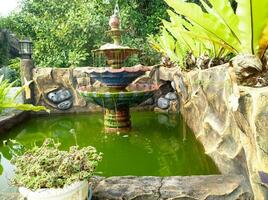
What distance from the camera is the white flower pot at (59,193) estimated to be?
63.2 inches

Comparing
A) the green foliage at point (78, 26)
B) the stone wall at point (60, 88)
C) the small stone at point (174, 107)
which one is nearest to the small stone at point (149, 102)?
the small stone at point (174, 107)

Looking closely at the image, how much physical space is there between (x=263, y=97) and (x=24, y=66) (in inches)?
233

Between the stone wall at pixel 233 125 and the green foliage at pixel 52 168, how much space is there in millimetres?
923

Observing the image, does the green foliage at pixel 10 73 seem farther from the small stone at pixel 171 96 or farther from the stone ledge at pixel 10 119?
the small stone at pixel 171 96

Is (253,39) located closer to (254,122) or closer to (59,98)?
(254,122)

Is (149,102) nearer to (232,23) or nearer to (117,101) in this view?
(117,101)

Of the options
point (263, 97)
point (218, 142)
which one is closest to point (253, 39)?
point (263, 97)

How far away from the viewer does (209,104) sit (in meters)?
3.19

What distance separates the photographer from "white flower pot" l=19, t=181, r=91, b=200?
161cm

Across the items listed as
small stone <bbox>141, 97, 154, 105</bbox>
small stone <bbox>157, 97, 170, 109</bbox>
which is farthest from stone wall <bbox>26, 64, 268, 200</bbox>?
small stone <bbox>141, 97, 154, 105</bbox>

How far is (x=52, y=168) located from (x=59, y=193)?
166mm

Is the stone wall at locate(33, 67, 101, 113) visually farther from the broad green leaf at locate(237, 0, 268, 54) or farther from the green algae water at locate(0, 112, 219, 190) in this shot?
the broad green leaf at locate(237, 0, 268, 54)

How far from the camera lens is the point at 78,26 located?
789cm

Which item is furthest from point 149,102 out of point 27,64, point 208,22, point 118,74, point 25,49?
point 208,22
